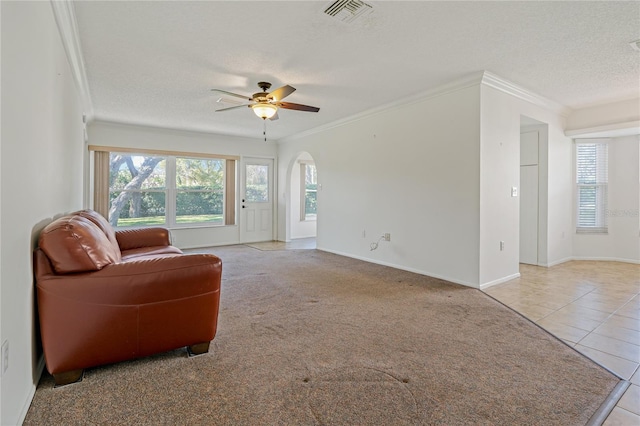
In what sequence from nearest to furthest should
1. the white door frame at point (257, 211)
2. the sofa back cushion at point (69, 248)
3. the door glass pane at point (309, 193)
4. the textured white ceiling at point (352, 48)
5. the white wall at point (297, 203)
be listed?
the sofa back cushion at point (69, 248)
the textured white ceiling at point (352, 48)
the white door frame at point (257, 211)
the white wall at point (297, 203)
the door glass pane at point (309, 193)

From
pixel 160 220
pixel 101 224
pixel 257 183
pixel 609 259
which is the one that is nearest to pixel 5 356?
pixel 101 224

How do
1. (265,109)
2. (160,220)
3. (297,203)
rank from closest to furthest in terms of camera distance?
(265,109) < (160,220) < (297,203)

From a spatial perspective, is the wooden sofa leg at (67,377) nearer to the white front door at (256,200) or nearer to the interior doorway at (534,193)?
the white front door at (256,200)

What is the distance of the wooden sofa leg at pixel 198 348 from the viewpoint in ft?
7.08

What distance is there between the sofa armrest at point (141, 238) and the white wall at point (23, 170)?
1560mm

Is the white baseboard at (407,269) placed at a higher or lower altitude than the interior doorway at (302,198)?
lower

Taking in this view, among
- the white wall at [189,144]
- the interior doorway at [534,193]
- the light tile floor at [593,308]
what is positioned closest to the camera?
the light tile floor at [593,308]

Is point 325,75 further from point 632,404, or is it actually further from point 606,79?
point 632,404

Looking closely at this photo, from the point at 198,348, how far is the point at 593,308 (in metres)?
3.64

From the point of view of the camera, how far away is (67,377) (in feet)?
5.91

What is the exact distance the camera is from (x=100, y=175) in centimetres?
590

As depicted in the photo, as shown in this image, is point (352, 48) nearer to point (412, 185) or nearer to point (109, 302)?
point (412, 185)

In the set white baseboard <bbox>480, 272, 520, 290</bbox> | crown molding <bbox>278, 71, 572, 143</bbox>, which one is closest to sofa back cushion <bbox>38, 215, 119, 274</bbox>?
white baseboard <bbox>480, 272, 520, 290</bbox>

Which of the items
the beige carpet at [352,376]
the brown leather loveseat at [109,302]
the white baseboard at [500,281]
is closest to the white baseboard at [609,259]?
the white baseboard at [500,281]
